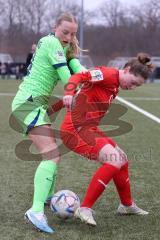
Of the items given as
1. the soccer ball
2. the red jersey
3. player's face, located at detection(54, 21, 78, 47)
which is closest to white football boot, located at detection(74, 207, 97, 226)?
the soccer ball

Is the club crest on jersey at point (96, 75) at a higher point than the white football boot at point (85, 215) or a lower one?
higher

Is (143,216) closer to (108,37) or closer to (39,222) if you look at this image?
(39,222)

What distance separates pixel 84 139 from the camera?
195 inches

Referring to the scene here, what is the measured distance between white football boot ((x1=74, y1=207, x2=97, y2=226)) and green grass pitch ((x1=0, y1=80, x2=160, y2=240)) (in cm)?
7

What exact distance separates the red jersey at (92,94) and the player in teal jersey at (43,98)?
177 millimetres

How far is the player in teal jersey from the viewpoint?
4.83m

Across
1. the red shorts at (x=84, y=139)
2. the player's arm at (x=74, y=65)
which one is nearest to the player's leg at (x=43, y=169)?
the red shorts at (x=84, y=139)

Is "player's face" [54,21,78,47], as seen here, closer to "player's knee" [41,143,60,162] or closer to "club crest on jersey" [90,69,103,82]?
"club crest on jersey" [90,69,103,82]

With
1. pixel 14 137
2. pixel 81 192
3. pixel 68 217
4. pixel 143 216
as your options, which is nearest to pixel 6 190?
pixel 81 192

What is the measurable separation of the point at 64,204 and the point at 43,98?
0.99m

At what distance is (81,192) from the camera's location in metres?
6.12

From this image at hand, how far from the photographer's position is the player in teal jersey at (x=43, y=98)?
15.8 feet

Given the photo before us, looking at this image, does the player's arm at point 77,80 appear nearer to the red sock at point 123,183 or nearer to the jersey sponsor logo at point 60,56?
the jersey sponsor logo at point 60,56

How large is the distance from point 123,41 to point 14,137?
5803 cm
